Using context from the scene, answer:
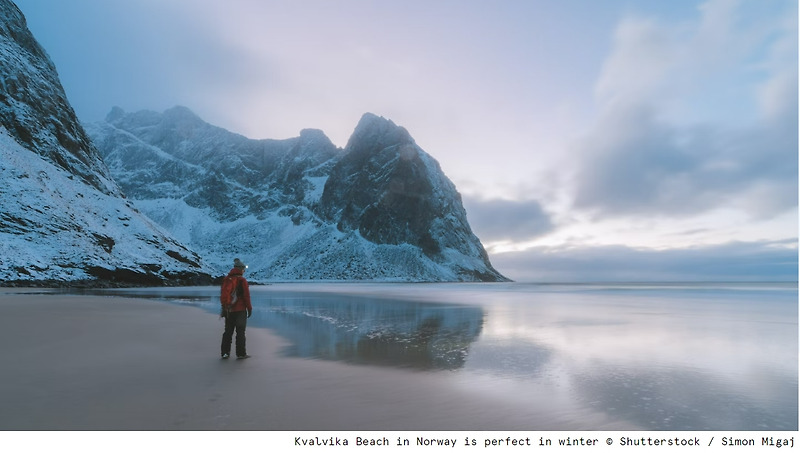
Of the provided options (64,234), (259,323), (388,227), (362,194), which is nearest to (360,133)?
(362,194)

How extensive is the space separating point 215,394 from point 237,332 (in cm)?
382

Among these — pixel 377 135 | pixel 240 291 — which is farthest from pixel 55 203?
pixel 377 135

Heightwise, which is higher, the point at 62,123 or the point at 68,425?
the point at 62,123

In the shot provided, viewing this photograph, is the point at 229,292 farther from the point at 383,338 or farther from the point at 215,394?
the point at 383,338

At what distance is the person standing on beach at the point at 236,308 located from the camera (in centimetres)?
1026

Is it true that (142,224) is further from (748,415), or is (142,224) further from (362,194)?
(362,194)

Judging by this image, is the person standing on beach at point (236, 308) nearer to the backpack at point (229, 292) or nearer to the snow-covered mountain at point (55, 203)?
the backpack at point (229, 292)

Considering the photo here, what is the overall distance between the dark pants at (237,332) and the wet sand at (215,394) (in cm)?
33

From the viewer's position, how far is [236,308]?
10.6m

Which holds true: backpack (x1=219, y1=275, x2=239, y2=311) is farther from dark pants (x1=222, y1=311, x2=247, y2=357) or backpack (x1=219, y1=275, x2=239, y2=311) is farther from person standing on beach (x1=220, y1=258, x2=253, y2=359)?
dark pants (x1=222, y1=311, x2=247, y2=357)

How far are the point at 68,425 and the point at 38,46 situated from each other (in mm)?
117064

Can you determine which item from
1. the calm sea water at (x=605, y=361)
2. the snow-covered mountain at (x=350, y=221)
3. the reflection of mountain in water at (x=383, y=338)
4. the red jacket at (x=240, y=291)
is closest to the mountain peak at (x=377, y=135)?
the snow-covered mountain at (x=350, y=221)

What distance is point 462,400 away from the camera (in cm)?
680

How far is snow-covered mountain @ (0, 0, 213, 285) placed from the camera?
5119 centimetres
